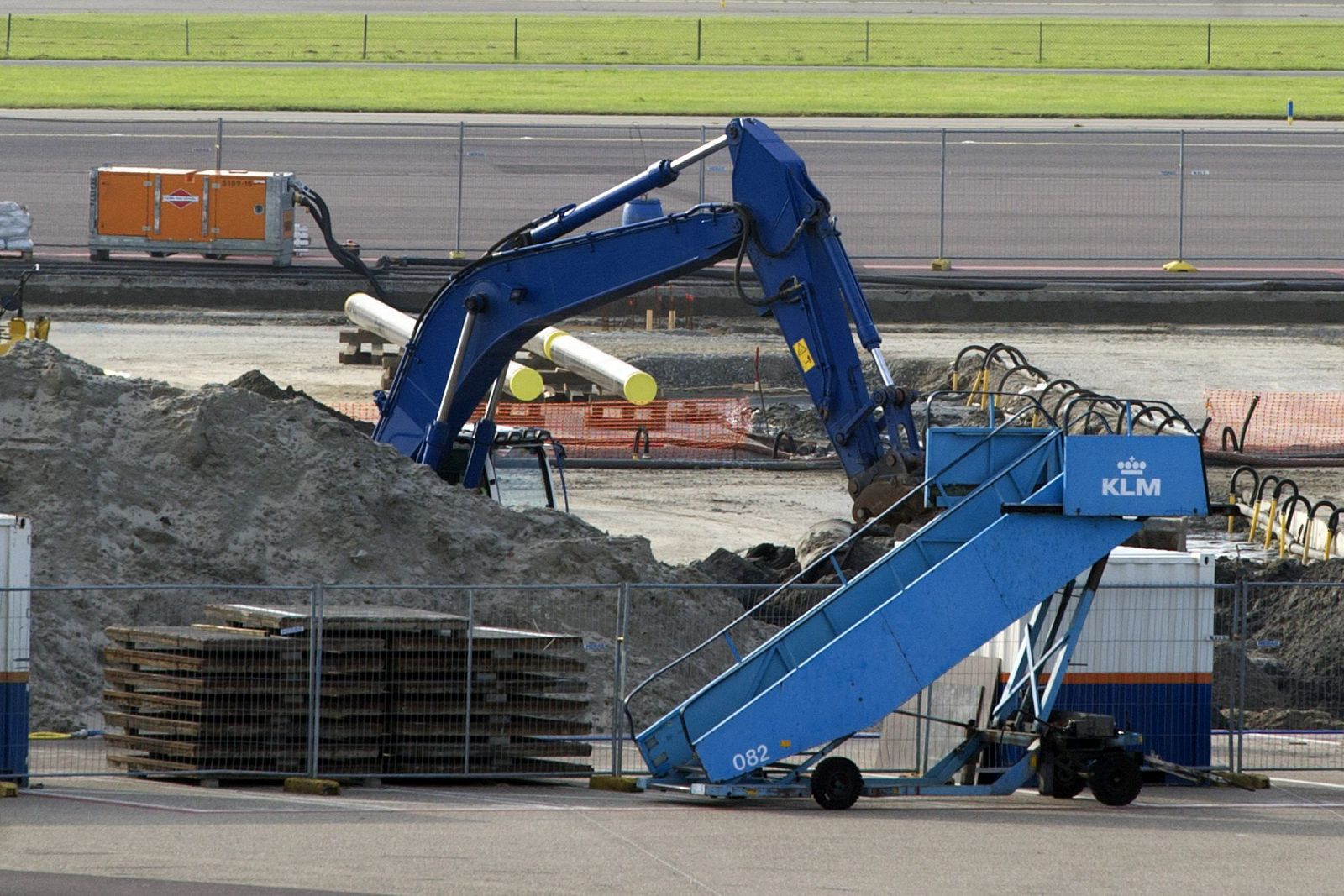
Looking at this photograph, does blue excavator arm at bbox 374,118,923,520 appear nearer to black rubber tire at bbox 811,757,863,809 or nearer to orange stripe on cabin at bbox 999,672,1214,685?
orange stripe on cabin at bbox 999,672,1214,685

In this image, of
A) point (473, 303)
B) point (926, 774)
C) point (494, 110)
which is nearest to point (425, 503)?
point (473, 303)

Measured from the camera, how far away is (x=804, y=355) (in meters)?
21.5

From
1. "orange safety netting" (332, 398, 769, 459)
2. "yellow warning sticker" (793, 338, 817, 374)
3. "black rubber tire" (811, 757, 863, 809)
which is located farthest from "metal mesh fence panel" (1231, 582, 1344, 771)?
"orange safety netting" (332, 398, 769, 459)

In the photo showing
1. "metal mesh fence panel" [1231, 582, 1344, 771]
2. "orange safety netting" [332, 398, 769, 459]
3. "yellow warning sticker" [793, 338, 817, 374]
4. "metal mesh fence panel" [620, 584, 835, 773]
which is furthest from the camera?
"orange safety netting" [332, 398, 769, 459]

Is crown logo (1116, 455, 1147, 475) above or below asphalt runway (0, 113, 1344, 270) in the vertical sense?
below

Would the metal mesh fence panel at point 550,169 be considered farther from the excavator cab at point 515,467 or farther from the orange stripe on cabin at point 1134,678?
the orange stripe on cabin at point 1134,678

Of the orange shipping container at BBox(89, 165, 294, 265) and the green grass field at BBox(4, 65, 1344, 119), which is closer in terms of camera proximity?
the orange shipping container at BBox(89, 165, 294, 265)

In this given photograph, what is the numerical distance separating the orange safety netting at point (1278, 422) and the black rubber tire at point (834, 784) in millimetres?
15156

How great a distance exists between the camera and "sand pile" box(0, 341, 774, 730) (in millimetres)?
19281

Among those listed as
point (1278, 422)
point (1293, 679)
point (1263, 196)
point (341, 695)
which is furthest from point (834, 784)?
point (1263, 196)

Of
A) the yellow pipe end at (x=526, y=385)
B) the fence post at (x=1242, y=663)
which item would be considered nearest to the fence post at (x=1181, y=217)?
the yellow pipe end at (x=526, y=385)

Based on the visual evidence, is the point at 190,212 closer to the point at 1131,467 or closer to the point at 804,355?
the point at 804,355

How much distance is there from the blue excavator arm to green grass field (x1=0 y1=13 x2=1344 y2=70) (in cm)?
4751

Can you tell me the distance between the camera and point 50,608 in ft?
59.8
